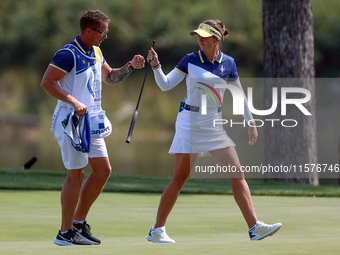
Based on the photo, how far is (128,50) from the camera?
1619 inches

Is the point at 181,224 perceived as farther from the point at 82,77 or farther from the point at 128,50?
the point at 128,50

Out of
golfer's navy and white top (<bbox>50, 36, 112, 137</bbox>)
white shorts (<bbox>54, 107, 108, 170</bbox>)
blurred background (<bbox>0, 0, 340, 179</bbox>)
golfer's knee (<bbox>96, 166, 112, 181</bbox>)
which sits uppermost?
blurred background (<bbox>0, 0, 340, 179</bbox>)

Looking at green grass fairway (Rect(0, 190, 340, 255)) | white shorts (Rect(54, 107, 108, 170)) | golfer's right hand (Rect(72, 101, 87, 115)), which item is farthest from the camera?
white shorts (Rect(54, 107, 108, 170))

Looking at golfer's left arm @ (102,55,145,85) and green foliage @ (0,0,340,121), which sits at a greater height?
green foliage @ (0,0,340,121)

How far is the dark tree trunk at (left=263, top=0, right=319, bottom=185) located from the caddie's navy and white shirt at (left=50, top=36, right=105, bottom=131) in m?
5.72

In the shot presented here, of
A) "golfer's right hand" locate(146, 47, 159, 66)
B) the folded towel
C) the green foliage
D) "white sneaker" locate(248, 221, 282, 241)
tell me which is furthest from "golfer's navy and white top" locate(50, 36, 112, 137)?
the green foliage

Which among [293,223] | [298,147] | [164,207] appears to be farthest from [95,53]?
[298,147]

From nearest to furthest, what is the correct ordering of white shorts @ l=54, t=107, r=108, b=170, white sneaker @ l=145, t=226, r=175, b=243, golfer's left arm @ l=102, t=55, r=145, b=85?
1. white shorts @ l=54, t=107, r=108, b=170
2. white sneaker @ l=145, t=226, r=175, b=243
3. golfer's left arm @ l=102, t=55, r=145, b=85

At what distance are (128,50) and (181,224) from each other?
37.0 meters

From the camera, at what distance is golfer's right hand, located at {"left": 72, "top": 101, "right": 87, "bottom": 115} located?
3.46m

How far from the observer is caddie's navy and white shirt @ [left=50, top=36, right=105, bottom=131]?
11.6 feet

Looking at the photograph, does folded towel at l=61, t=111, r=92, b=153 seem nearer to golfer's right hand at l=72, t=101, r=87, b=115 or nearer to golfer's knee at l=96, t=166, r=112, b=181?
golfer's right hand at l=72, t=101, r=87, b=115

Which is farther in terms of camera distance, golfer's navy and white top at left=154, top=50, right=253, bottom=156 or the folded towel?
golfer's navy and white top at left=154, top=50, right=253, bottom=156

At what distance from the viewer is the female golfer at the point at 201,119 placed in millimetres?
3846
